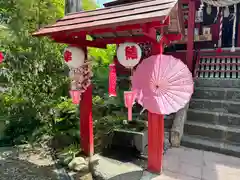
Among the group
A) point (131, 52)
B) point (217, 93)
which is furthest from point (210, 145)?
point (131, 52)

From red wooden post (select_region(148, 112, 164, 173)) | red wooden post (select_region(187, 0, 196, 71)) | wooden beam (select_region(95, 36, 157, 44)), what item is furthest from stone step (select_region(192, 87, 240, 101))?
wooden beam (select_region(95, 36, 157, 44))

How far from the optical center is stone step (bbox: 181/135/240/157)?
467 centimetres

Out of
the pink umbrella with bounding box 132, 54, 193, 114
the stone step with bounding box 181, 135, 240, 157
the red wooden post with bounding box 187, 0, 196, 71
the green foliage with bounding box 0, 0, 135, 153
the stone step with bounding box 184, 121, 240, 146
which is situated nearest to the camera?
the pink umbrella with bounding box 132, 54, 193, 114

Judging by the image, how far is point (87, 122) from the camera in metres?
4.47

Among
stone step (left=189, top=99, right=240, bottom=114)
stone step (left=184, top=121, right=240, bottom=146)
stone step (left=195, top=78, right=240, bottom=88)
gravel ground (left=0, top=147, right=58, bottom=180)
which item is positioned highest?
stone step (left=195, top=78, right=240, bottom=88)

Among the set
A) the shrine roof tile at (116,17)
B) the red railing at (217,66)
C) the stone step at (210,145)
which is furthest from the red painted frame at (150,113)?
the red railing at (217,66)

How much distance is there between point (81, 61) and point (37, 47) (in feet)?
6.78

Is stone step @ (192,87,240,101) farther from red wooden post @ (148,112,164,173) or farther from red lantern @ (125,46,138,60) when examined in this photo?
red lantern @ (125,46,138,60)

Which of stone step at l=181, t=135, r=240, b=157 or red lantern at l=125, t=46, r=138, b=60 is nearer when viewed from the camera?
red lantern at l=125, t=46, r=138, b=60

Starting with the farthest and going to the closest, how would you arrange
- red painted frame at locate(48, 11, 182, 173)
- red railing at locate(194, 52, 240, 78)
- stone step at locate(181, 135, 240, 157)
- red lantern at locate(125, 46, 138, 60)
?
red railing at locate(194, 52, 240, 78) < stone step at locate(181, 135, 240, 157) < red lantern at locate(125, 46, 138, 60) < red painted frame at locate(48, 11, 182, 173)

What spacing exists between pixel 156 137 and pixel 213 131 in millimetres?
2293

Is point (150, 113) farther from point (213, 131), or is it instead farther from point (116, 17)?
point (213, 131)

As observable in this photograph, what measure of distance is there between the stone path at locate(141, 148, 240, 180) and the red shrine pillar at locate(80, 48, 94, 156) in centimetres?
144

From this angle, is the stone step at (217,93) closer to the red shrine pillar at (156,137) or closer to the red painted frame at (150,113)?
the red painted frame at (150,113)
